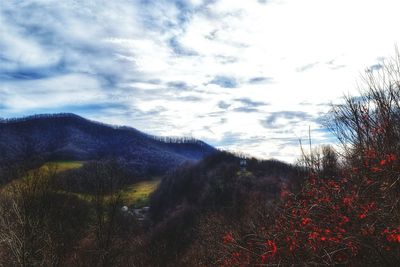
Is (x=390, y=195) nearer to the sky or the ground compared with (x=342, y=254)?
nearer to the sky

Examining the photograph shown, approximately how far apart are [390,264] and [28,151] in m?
24.4

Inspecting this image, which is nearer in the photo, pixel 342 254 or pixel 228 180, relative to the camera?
pixel 342 254

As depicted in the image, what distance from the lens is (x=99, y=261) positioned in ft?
106

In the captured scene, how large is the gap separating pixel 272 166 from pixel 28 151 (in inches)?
4454

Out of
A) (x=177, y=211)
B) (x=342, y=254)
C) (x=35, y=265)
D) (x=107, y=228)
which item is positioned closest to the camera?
(x=342, y=254)

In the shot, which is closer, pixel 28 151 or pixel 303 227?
pixel 303 227

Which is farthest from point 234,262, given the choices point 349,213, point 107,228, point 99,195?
point 99,195

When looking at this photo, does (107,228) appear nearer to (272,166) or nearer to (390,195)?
(390,195)

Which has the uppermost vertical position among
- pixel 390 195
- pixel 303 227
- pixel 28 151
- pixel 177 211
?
pixel 28 151

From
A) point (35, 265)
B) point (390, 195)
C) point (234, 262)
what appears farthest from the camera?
point (35, 265)

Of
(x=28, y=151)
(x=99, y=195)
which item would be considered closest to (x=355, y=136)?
(x=28, y=151)

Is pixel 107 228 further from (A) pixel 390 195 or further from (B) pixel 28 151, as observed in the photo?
(A) pixel 390 195

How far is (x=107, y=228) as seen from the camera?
114ft

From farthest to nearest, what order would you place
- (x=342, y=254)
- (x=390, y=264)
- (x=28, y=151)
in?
(x=28, y=151) → (x=342, y=254) → (x=390, y=264)
